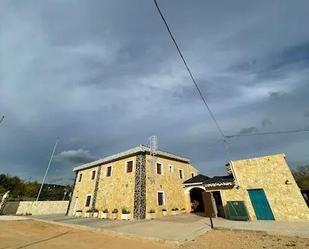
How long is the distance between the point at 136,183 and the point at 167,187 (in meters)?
3.96

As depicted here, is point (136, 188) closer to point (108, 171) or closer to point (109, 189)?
point (109, 189)

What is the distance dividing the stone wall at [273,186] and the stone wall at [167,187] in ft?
19.8

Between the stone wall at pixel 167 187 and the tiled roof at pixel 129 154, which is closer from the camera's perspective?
the stone wall at pixel 167 187

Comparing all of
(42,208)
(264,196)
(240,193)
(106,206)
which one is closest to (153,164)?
(106,206)

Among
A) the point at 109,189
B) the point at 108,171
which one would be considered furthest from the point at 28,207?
the point at 109,189

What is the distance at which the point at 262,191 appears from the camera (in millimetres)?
13953

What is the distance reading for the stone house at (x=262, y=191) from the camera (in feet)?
41.6

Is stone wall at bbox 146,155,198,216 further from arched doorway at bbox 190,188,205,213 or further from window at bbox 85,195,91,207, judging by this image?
window at bbox 85,195,91,207

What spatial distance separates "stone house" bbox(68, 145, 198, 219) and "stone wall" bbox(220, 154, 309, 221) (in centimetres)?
623

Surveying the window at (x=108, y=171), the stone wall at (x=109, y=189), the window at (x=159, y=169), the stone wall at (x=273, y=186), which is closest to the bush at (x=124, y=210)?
the stone wall at (x=109, y=189)

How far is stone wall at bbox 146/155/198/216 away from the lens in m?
18.1

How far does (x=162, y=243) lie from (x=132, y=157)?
37.2ft

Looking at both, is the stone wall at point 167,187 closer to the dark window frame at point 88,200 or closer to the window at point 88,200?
the dark window frame at point 88,200

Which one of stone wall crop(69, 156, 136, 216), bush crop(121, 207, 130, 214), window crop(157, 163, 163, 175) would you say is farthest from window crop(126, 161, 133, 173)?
bush crop(121, 207, 130, 214)
